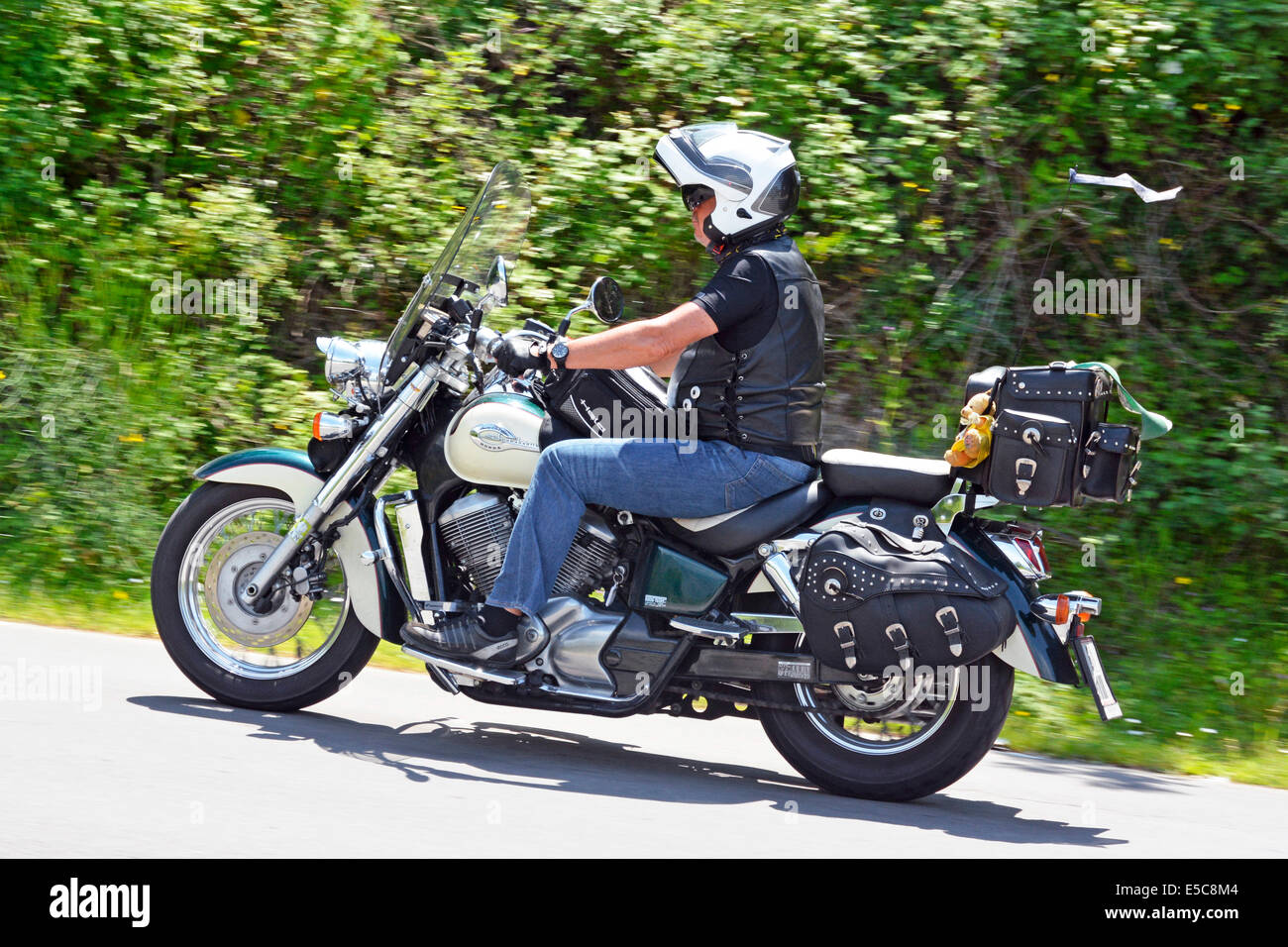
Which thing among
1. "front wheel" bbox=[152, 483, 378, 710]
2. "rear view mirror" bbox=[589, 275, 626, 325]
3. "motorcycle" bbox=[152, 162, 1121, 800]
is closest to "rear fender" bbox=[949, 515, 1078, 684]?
"motorcycle" bbox=[152, 162, 1121, 800]

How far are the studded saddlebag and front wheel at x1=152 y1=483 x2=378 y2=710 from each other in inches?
66.9

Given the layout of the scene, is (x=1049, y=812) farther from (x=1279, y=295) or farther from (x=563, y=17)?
(x=563, y=17)

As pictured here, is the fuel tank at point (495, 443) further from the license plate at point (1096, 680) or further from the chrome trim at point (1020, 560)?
the license plate at point (1096, 680)

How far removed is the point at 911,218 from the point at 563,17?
9.21 feet

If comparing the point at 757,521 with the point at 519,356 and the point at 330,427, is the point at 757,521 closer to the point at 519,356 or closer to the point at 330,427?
the point at 519,356

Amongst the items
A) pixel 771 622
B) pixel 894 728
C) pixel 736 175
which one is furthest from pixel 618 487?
pixel 894 728

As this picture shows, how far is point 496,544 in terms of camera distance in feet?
15.6

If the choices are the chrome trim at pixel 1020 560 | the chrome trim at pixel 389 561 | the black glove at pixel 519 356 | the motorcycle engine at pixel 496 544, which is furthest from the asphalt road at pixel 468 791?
the black glove at pixel 519 356

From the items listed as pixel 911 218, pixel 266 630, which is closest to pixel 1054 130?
pixel 911 218

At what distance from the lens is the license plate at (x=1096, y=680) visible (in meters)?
4.10

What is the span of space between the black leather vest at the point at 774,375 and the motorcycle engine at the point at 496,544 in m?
0.51

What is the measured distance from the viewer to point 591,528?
4.65m

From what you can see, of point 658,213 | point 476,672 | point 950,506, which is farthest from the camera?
point 658,213

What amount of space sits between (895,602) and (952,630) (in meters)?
0.19
